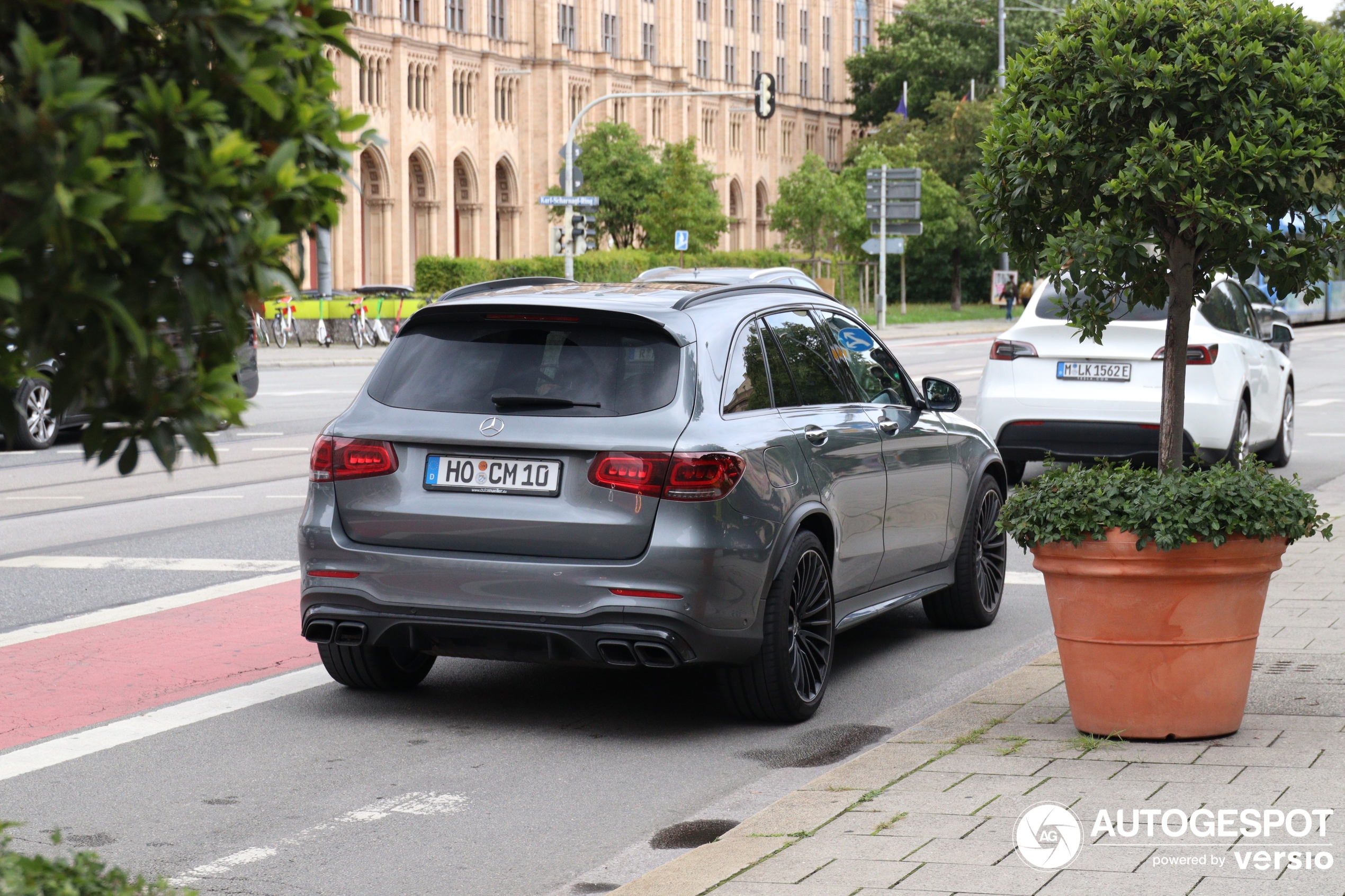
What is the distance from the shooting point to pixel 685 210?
65125 mm

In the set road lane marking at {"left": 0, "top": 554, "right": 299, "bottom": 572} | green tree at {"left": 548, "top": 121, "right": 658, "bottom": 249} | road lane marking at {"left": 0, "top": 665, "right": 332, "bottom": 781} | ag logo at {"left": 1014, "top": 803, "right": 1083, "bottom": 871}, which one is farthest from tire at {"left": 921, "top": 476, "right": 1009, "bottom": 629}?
green tree at {"left": 548, "top": 121, "right": 658, "bottom": 249}

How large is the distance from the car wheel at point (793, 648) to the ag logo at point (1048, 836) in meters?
1.52

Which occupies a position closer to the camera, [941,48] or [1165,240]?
[1165,240]

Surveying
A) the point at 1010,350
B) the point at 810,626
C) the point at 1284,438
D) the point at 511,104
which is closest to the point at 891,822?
the point at 810,626

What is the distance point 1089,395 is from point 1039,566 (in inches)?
299

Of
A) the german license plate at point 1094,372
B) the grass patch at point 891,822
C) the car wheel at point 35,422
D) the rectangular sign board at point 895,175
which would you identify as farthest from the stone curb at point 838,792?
the rectangular sign board at point 895,175

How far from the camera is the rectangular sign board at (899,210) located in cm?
4531

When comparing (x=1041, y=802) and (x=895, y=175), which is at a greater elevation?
(x=895, y=175)

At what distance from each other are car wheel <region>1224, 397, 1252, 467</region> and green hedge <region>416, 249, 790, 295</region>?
34.7 m

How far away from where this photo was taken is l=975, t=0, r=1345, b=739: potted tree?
18.2 ft

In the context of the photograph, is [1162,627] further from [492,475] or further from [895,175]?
[895,175]

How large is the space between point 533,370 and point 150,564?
4.84 m

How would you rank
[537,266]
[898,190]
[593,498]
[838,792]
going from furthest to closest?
[537,266]
[898,190]
[593,498]
[838,792]

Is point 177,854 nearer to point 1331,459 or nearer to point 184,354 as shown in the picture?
point 184,354
